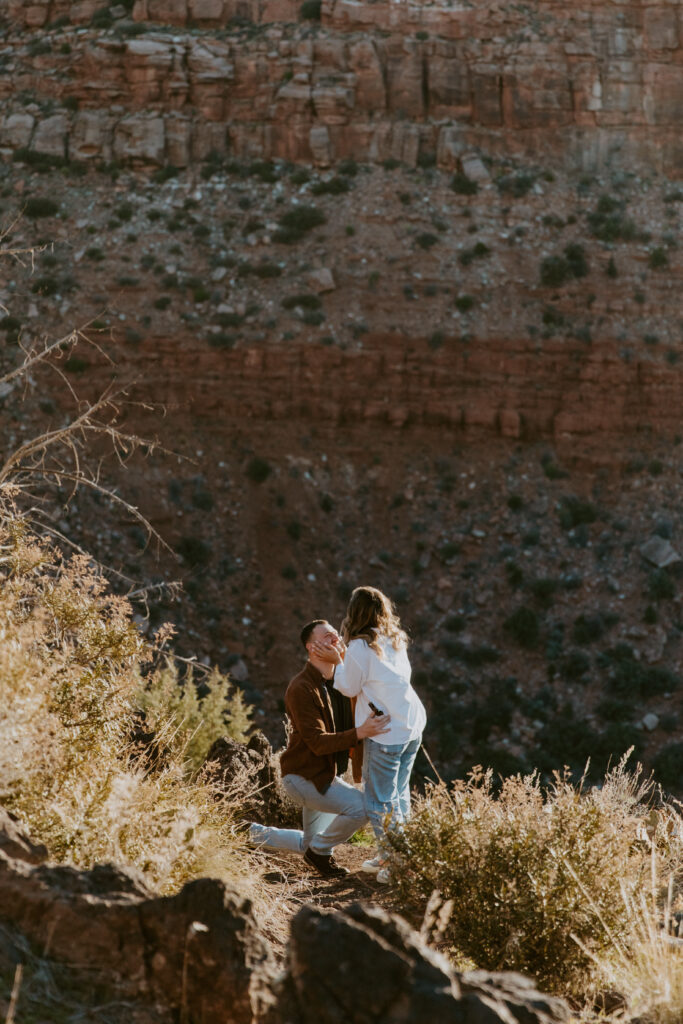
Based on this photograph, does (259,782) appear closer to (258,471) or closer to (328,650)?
(328,650)

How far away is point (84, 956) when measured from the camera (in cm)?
341

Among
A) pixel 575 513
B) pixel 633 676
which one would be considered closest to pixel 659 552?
pixel 575 513

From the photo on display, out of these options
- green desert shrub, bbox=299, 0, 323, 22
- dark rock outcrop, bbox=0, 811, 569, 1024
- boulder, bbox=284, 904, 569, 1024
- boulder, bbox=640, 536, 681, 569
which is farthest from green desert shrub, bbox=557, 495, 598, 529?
boulder, bbox=284, 904, 569, 1024

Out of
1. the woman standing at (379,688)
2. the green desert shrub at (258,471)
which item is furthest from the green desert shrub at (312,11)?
the woman standing at (379,688)

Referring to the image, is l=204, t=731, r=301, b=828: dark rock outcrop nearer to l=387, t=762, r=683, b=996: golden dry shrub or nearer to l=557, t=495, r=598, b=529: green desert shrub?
l=387, t=762, r=683, b=996: golden dry shrub

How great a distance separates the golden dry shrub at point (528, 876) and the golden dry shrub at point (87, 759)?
106 centimetres

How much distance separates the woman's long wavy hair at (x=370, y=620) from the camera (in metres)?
5.77

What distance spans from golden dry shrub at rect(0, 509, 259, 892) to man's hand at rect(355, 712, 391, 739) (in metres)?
0.92

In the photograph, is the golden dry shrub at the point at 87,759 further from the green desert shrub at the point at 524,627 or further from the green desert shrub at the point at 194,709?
the green desert shrub at the point at 524,627

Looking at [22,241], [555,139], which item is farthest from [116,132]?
[555,139]

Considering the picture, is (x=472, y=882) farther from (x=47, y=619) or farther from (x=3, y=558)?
(x=3, y=558)

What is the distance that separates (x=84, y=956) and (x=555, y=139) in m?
27.4

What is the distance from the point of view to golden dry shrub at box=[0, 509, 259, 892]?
432 cm

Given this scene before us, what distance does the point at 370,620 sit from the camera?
5781 mm
